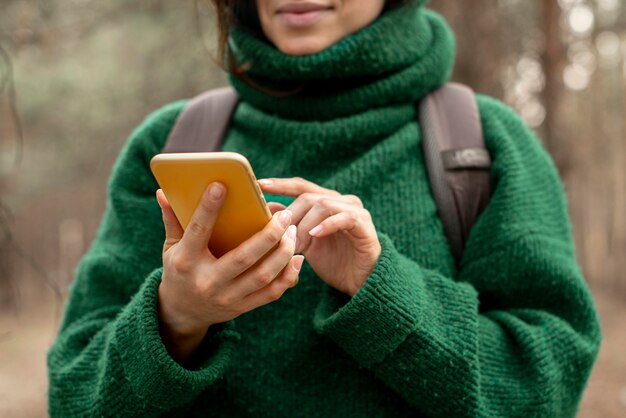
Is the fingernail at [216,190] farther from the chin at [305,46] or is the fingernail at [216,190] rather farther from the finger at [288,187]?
the chin at [305,46]

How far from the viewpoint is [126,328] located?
1.39 meters

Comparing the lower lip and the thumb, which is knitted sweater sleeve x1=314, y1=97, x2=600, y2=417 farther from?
the lower lip

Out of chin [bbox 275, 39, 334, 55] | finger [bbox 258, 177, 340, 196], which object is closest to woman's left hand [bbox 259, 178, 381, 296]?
finger [bbox 258, 177, 340, 196]

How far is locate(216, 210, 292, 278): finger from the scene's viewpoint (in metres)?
1.11

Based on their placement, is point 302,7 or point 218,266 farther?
point 302,7

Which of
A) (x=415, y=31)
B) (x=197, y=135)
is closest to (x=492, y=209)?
(x=415, y=31)

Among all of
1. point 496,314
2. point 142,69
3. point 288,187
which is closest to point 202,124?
point 288,187

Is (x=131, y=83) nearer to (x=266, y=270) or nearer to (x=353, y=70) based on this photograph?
(x=353, y=70)

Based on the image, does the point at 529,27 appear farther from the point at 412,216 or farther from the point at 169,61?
the point at 412,216

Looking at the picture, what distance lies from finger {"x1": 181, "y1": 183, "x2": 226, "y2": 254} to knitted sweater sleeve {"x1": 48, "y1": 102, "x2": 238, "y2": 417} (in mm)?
279

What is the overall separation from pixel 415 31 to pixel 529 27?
13.5ft

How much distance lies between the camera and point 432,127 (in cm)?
177

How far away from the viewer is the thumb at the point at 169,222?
121cm

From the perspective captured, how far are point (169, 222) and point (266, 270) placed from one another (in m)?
0.23
